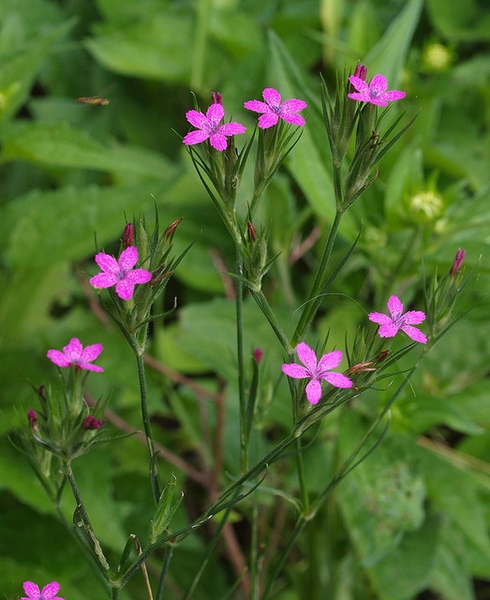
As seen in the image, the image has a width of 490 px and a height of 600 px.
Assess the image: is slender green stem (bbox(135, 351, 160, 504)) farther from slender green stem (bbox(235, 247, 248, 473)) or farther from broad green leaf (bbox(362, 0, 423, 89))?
broad green leaf (bbox(362, 0, 423, 89))

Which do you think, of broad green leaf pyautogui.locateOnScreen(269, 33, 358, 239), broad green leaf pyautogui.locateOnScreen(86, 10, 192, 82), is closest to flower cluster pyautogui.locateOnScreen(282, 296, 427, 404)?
broad green leaf pyautogui.locateOnScreen(269, 33, 358, 239)

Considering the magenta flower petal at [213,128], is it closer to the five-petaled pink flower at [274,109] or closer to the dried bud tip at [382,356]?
the five-petaled pink flower at [274,109]

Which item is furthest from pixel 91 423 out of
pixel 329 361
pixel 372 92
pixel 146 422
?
pixel 372 92

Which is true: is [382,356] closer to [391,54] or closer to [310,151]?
[310,151]

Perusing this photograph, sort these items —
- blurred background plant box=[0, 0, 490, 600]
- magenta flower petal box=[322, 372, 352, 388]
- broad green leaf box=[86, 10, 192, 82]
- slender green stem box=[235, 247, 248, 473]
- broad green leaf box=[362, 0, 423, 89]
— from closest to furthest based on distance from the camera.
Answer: magenta flower petal box=[322, 372, 352, 388]
slender green stem box=[235, 247, 248, 473]
blurred background plant box=[0, 0, 490, 600]
broad green leaf box=[362, 0, 423, 89]
broad green leaf box=[86, 10, 192, 82]

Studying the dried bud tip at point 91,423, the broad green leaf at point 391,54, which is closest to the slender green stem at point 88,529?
the dried bud tip at point 91,423

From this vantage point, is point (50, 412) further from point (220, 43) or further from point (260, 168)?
point (220, 43)
